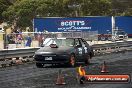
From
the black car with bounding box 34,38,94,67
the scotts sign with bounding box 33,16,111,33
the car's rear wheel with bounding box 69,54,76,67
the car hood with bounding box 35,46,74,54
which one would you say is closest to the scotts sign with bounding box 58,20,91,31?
the scotts sign with bounding box 33,16,111,33

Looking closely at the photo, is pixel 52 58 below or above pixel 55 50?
below

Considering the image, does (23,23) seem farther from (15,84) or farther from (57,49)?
(15,84)

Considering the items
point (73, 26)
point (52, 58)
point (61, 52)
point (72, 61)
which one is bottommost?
point (72, 61)

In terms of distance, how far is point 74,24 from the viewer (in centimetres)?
6831

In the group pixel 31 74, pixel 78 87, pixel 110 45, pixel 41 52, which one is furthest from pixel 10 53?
pixel 110 45

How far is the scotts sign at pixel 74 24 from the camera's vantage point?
66.8 metres

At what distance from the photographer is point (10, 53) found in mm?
24203

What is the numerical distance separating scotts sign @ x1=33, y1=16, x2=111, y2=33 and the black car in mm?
43797

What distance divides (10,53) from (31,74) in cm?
611

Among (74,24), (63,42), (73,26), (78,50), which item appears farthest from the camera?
(74,24)

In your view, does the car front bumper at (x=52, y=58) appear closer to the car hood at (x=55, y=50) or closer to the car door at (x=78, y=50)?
the car hood at (x=55, y=50)

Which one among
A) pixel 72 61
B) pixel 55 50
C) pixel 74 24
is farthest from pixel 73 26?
pixel 55 50

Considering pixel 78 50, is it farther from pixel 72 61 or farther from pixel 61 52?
pixel 61 52

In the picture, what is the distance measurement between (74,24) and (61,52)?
154 ft
